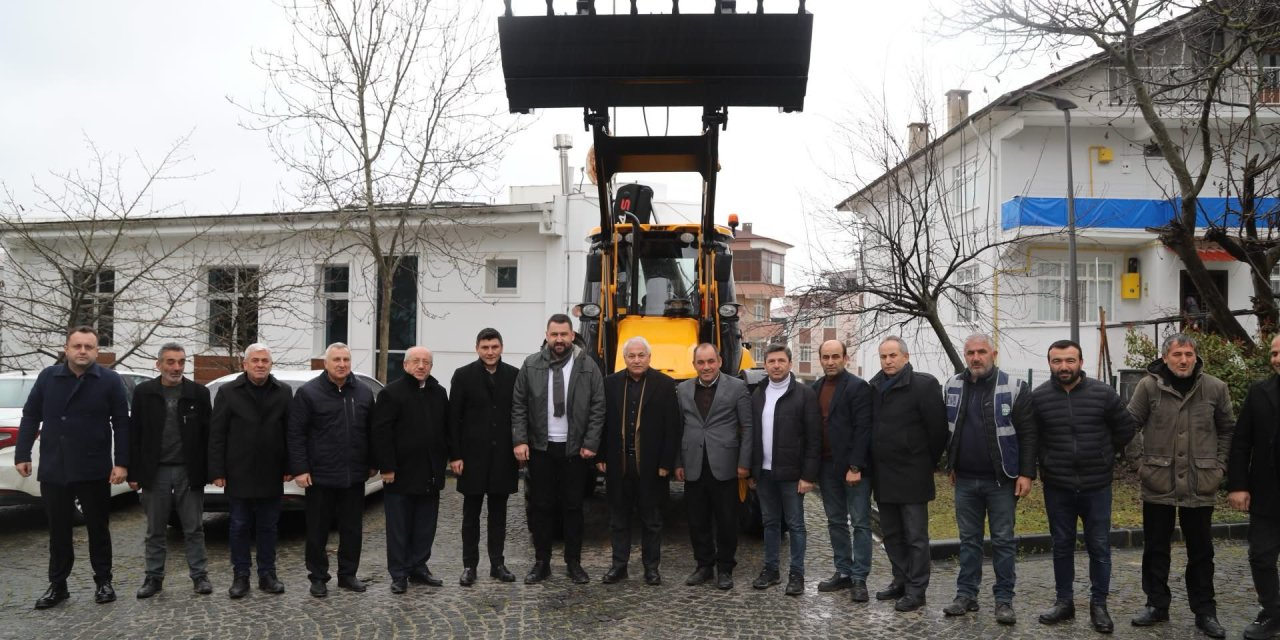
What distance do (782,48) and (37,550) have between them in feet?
26.2

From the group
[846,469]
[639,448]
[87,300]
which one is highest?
[87,300]

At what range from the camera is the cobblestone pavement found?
5887 mm

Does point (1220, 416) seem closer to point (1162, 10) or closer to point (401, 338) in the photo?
point (1162, 10)

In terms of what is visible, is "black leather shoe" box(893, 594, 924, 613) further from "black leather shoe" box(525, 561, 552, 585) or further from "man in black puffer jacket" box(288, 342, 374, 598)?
"man in black puffer jacket" box(288, 342, 374, 598)

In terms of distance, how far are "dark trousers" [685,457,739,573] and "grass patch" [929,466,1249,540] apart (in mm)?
2196

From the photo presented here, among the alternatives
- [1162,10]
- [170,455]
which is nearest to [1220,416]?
[1162,10]

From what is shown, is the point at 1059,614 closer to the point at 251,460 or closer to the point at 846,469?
the point at 846,469

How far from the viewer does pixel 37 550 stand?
8.52 m

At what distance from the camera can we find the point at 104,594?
6.57m

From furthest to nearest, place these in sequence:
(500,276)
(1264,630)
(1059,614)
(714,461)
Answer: (500,276), (714,461), (1059,614), (1264,630)

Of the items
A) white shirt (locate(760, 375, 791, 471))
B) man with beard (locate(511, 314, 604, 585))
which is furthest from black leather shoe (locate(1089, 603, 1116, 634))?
man with beard (locate(511, 314, 604, 585))

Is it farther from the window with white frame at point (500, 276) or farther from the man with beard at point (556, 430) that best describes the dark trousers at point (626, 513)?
the window with white frame at point (500, 276)

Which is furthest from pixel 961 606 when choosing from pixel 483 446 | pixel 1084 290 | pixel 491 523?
pixel 1084 290

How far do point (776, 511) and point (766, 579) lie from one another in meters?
0.51
